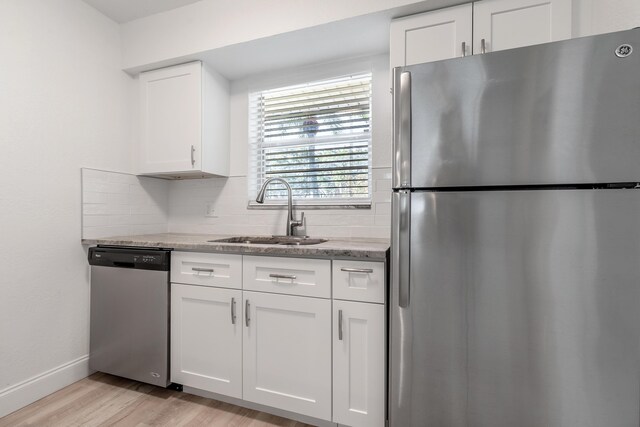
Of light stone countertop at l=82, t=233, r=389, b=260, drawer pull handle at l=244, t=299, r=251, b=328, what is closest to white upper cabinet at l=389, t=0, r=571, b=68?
light stone countertop at l=82, t=233, r=389, b=260

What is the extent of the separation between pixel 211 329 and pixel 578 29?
→ 237cm

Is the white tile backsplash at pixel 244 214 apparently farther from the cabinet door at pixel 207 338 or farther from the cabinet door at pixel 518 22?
the cabinet door at pixel 518 22

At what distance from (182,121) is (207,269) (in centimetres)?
115

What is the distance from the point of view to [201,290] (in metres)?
1.72

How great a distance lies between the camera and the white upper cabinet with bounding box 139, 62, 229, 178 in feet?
7.11

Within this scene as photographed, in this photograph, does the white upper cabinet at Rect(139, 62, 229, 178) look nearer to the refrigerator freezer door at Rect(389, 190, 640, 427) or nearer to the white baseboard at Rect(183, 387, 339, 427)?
the white baseboard at Rect(183, 387, 339, 427)

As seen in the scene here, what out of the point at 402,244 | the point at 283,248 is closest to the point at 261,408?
the point at 283,248

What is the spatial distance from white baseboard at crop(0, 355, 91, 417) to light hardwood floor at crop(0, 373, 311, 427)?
35 mm

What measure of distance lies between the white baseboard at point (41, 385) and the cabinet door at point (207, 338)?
0.74 meters

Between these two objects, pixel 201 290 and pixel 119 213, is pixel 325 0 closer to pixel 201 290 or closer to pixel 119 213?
pixel 201 290

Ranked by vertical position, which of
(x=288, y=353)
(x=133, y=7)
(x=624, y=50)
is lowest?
(x=288, y=353)

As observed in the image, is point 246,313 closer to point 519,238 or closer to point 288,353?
point 288,353

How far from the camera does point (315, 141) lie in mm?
2301

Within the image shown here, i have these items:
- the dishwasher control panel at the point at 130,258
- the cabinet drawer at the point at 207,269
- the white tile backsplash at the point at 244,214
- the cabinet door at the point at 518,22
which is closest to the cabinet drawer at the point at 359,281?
the cabinet drawer at the point at 207,269
